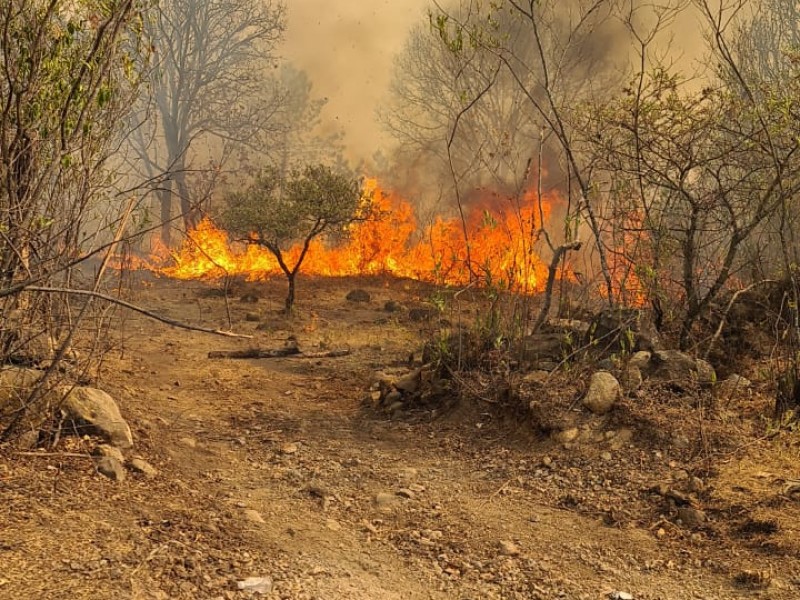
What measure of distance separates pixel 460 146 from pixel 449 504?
25.8 m

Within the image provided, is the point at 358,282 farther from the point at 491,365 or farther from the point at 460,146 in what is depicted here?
the point at 491,365

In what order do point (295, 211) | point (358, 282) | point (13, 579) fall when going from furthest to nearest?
point (358, 282)
point (295, 211)
point (13, 579)

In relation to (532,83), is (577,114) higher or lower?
lower

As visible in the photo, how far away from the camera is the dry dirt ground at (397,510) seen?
329 centimetres

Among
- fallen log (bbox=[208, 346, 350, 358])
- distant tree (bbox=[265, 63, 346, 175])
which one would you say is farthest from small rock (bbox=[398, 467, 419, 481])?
distant tree (bbox=[265, 63, 346, 175])

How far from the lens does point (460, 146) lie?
28.9m

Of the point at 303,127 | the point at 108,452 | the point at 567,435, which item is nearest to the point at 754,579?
the point at 567,435

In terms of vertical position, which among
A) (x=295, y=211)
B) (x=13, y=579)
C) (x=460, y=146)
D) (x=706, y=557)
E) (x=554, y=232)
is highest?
(x=460, y=146)

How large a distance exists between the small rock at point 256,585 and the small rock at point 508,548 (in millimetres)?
1376

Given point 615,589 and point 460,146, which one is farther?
point 460,146

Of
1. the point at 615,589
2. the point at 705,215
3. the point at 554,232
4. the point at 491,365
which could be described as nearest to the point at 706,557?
the point at 615,589

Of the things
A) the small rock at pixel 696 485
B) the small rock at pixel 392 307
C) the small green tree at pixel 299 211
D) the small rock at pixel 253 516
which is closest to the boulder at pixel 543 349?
the small rock at pixel 696 485

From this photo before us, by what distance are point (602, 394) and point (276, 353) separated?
5.86m

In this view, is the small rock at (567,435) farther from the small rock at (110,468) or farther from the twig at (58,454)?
the twig at (58,454)
